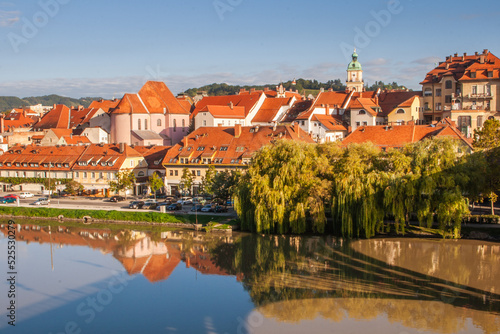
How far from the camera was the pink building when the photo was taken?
6338 centimetres

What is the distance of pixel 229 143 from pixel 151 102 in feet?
73.0

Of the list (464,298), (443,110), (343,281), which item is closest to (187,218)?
(343,281)

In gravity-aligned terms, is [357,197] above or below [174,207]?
above

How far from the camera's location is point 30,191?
175 feet

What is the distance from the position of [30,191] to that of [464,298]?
4325 cm

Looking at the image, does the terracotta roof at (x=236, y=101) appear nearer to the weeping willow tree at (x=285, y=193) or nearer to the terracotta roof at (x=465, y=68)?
the terracotta roof at (x=465, y=68)

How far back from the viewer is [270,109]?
225 feet

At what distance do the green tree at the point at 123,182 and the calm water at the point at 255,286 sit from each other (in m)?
13.4

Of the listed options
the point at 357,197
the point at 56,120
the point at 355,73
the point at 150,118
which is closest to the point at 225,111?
the point at 150,118

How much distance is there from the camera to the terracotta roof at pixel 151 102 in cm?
6397

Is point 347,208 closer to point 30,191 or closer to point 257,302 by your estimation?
point 257,302

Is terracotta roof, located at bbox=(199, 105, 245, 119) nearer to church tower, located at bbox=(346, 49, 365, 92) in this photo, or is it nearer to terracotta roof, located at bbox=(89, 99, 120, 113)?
terracotta roof, located at bbox=(89, 99, 120, 113)

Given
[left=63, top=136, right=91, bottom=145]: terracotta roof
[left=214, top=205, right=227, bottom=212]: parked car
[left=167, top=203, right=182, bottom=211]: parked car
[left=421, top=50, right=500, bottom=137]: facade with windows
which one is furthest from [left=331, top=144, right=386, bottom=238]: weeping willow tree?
[left=63, top=136, right=91, bottom=145]: terracotta roof

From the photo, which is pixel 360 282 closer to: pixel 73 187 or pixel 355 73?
pixel 73 187
